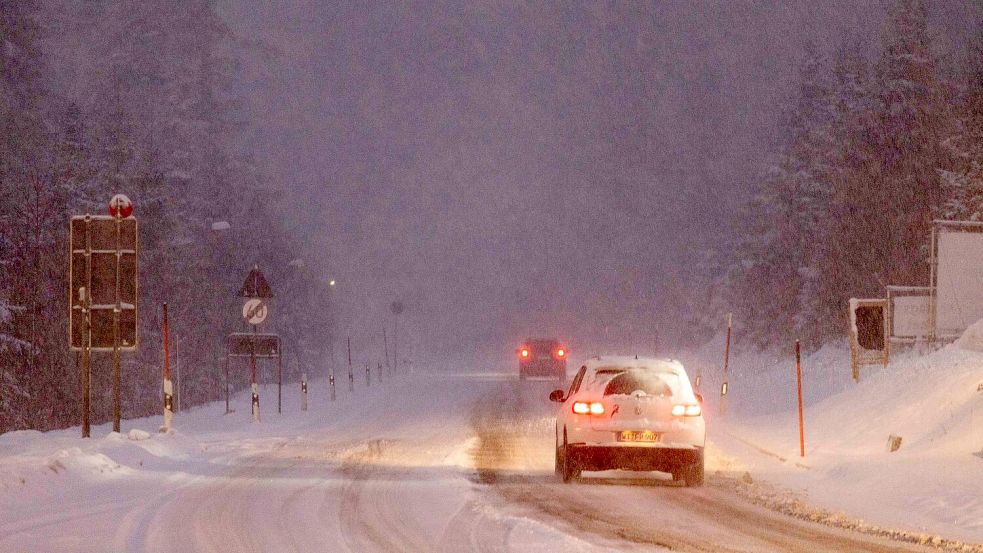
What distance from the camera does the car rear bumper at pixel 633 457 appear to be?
1642cm

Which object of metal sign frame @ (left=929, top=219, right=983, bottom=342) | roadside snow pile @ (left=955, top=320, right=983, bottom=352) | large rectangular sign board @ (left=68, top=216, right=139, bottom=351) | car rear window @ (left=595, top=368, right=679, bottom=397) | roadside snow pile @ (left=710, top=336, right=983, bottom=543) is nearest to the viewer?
roadside snow pile @ (left=710, top=336, right=983, bottom=543)

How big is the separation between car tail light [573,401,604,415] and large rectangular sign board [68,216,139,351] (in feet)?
28.6

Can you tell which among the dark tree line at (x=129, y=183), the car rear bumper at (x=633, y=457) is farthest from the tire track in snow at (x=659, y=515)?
the dark tree line at (x=129, y=183)

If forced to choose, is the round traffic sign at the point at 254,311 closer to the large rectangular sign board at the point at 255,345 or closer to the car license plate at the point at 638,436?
the large rectangular sign board at the point at 255,345

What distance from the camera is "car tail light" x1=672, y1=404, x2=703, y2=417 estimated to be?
16.7 metres

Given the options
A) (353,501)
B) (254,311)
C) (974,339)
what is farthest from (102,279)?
(974,339)

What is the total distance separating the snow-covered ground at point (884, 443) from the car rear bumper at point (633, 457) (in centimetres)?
138

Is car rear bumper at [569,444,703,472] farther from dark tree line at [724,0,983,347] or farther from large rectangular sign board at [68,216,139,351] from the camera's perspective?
dark tree line at [724,0,983,347]

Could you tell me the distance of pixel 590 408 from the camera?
16719 millimetres

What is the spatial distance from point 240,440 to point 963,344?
15227 millimetres

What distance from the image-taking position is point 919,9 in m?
51.0

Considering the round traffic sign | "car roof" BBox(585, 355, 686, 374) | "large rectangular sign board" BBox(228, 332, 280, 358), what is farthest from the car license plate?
"large rectangular sign board" BBox(228, 332, 280, 358)

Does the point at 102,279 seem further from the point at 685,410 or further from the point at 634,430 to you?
the point at 685,410

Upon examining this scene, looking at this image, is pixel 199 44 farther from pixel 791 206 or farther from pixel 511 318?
pixel 511 318
